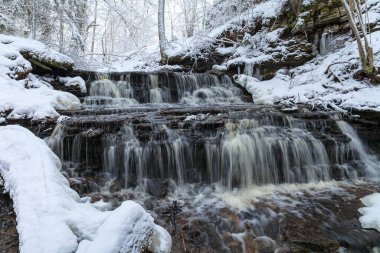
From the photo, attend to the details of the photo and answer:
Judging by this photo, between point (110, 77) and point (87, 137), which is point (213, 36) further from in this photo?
point (87, 137)

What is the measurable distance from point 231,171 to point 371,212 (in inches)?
89.7

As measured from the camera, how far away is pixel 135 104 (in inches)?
369

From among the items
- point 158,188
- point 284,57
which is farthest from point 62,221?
point 284,57

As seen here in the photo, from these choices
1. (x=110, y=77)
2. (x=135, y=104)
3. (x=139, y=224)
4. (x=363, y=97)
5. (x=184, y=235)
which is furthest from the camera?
(x=110, y=77)

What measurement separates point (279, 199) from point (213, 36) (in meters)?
10.6

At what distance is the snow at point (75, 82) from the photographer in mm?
9203

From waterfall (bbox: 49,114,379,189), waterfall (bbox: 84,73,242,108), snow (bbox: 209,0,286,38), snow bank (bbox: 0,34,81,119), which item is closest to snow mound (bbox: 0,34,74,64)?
snow bank (bbox: 0,34,81,119)

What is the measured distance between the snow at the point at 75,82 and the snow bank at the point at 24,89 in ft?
2.10

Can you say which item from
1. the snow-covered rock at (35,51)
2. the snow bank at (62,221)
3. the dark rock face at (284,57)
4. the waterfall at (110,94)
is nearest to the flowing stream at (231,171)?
the snow bank at (62,221)

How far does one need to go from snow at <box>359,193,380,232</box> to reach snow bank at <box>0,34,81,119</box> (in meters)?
6.28

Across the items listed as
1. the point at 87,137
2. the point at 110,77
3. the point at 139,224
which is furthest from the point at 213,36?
the point at 139,224

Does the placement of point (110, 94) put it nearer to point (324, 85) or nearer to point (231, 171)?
point (231, 171)

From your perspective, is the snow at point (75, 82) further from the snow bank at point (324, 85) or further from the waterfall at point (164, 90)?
the snow bank at point (324, 85)

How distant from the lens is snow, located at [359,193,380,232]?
12.0ft
